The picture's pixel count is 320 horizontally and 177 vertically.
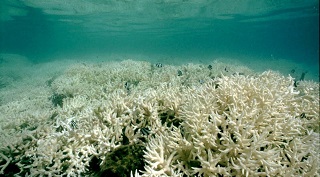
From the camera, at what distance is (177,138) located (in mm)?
3555

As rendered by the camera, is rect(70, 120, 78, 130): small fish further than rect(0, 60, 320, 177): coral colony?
Yes

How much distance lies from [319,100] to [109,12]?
3544cm

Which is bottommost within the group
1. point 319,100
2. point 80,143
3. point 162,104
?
point 80,143

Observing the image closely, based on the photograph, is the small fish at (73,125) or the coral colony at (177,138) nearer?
the coral colony at (177,138)

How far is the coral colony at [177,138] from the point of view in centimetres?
318

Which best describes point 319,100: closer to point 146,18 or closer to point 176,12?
point 176,12

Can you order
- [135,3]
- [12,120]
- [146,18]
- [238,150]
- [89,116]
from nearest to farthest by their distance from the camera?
1. [238,150]
2. [89,116]
3. [12,120]
4. [135,3]
5. [146,18]

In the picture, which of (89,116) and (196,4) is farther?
(196,4)

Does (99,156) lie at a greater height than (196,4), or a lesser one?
lesser

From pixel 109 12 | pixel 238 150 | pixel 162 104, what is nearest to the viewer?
pixel 238 150

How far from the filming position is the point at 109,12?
36000 millimetres

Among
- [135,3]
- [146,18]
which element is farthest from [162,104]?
[146,18]

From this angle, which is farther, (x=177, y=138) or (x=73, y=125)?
(x=73, y=125)

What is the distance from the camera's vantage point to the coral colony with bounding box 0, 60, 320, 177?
3184 millimetres
